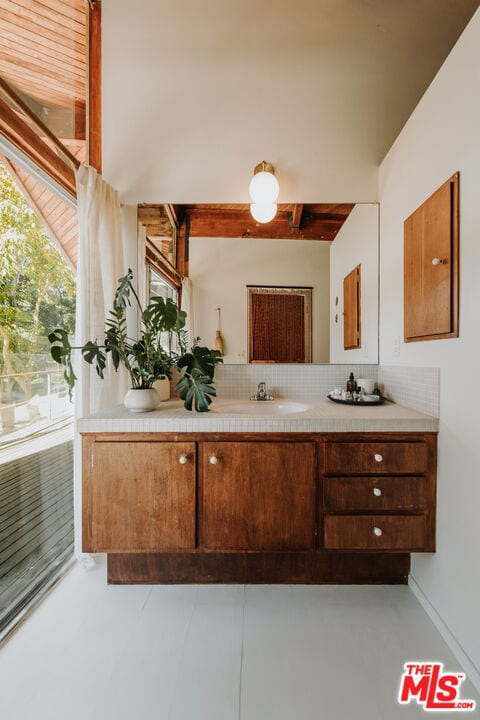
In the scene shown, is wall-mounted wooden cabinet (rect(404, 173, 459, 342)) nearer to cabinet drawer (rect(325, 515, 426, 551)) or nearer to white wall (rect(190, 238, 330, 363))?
white wall (rect(190, 238, 330, 363))

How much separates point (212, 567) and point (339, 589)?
2.09ft

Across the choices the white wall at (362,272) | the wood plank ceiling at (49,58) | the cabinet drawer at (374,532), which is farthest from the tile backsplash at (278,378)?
the wood plank ceiling at (49,58)

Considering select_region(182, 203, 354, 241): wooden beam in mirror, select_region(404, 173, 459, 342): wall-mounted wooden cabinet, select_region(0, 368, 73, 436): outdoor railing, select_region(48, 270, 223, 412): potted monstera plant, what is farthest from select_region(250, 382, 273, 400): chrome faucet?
select_region(0, 368, 73, 436): outdoor railing

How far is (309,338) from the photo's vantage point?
192 cm

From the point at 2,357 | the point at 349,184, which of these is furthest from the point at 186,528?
the point at 349,184

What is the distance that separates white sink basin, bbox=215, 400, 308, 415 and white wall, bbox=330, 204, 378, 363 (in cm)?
44

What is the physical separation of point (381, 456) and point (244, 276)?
1268 mm

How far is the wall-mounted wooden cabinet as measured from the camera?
4.02ft

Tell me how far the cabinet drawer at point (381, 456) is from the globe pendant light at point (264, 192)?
1.40 metres

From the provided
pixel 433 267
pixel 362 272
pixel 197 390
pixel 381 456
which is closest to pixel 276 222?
pixel 362 272

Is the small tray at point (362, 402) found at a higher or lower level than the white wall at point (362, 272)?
lower

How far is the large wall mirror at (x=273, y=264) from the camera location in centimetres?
191

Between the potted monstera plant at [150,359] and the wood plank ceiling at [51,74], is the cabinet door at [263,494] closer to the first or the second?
the potted monstera plant at [150,359]

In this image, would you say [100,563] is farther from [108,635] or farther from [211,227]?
[211,227]
